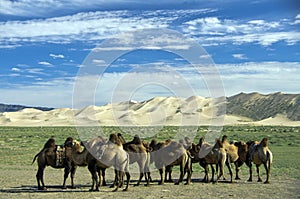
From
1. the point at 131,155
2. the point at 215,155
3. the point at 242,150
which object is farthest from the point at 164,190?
the point at 242,150

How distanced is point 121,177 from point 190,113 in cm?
13404

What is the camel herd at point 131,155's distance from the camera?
16969 mm

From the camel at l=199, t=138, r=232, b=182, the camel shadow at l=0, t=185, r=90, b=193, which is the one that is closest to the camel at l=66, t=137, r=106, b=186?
the camel shadow at l=0, t=185, r=90, b=193

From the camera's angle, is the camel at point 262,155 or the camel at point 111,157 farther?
the camel at point 262,155

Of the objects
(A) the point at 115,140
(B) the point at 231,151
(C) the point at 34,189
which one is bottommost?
(C) the point at 34,189

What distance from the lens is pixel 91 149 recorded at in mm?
17000

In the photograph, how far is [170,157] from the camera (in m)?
18.9

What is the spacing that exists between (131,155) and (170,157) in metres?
1.75

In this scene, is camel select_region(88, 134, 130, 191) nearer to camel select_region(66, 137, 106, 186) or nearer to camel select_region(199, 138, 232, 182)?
camel select_region(66, 137, 106, 186)

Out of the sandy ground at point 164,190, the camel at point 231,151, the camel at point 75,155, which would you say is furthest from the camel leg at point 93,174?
the camel at point 231,151

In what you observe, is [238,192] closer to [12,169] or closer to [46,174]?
[46,174]

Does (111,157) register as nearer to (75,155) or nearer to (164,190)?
(75,155)

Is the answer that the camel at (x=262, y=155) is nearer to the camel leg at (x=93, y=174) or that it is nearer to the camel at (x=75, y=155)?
the camel at (x=75, y=155)

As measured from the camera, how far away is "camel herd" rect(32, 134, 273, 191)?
17.0m
